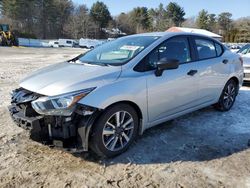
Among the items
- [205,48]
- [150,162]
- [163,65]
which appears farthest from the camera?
[205,48]

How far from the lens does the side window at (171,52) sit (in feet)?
13.8

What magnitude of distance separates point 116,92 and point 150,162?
3.31ft

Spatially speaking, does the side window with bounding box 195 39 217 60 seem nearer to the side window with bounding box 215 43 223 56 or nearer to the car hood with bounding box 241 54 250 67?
the side window with bounding box 215 43 223 56

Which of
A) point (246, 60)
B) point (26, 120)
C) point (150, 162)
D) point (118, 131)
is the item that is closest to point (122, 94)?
point (118, 131)

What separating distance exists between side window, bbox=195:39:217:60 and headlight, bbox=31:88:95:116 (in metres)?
2.64

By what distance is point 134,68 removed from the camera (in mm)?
3961

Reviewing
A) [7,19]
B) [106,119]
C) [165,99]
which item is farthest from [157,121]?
[7,19]

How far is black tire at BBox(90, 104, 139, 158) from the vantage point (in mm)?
3537

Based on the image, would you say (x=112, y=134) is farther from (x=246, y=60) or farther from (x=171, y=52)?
(x=246, y=60)

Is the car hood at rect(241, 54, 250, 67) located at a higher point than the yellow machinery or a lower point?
lower

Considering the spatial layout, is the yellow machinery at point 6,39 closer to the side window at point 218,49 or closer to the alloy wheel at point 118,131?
the side window at point 218,49

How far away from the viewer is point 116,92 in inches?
142

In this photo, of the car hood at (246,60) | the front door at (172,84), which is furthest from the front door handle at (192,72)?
the car hood at (246,60)

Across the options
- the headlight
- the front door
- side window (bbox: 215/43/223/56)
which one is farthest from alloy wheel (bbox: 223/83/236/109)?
the headlight
